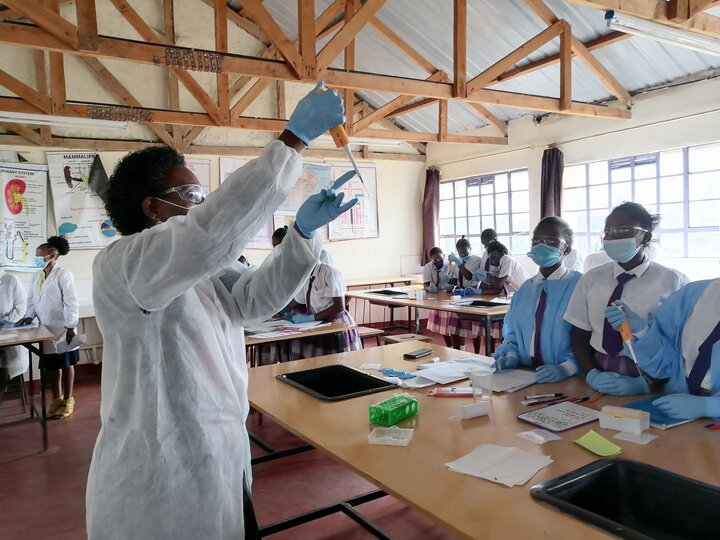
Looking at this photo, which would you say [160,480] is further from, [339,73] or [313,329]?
[339,73]

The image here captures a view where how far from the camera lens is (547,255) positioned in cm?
248

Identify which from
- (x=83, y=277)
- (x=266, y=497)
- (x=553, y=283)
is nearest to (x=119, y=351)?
(x=553, y=283)

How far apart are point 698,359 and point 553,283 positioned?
778 millimetres

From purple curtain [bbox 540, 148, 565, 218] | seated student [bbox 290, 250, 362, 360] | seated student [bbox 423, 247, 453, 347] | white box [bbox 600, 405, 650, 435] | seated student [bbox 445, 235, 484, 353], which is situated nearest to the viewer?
white box [bbox 600, 405, 650, 435]

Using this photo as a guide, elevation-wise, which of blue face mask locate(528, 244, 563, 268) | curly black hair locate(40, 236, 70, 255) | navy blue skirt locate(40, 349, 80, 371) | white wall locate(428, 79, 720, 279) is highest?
white wall locate(428, 79, 720, 279)

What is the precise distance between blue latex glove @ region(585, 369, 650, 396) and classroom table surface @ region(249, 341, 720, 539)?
0.03m

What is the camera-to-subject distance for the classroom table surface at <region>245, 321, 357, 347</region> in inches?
136

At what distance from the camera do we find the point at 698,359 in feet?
5.49

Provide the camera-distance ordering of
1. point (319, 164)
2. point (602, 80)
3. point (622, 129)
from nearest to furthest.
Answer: point (602, 80), point (622, 129), point (319, 164)

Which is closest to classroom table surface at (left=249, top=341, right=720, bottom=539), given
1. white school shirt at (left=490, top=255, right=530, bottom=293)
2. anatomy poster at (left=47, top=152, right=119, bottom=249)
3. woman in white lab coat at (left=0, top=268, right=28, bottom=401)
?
woman in white lab coat at (left=0, top=268, right=28, bottom=401)

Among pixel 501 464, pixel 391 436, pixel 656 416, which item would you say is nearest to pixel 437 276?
pixel 656 416

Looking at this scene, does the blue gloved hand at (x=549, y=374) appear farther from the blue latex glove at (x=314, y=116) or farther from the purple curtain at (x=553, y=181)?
the purple curtain at (x=553, y=181)

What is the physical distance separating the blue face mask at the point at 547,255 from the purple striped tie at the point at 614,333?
0.39m

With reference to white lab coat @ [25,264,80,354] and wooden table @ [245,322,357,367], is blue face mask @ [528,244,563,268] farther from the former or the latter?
white lab coat @ [25,264,80,354]
